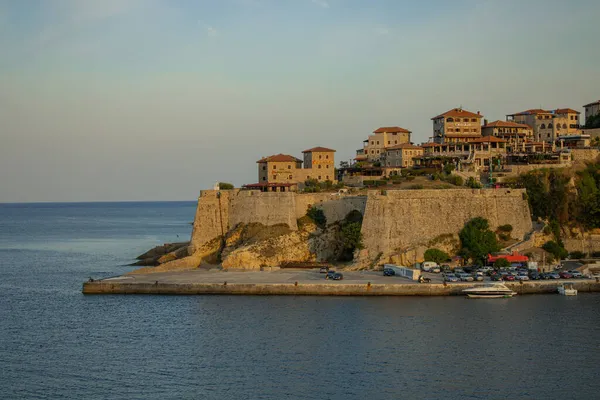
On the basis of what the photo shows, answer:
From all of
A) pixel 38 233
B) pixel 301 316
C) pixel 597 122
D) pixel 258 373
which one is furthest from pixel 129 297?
pixel 38 233

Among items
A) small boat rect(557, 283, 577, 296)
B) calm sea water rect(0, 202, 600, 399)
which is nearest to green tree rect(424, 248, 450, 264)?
calm sea water rect(0, 202, 600, 399)

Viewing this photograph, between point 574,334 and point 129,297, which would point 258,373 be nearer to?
point 574,334

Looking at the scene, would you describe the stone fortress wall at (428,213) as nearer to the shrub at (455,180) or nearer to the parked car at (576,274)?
the parked car at (576,274)

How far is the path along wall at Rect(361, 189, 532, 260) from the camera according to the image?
165 ft

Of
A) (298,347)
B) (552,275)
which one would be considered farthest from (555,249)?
(298,347)

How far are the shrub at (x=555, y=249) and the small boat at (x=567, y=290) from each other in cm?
593

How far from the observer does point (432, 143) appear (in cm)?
6981

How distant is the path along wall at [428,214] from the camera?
5038 centimetres

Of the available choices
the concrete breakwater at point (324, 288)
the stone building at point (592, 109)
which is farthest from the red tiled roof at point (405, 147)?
the concrete breakwater at point (324, 288)

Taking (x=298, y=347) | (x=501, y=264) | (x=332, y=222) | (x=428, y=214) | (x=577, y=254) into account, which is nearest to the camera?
(x=298, y=347)

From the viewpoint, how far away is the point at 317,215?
2189 inches

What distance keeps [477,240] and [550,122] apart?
30082mm

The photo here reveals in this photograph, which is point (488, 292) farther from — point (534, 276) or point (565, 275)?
point (565, 275)

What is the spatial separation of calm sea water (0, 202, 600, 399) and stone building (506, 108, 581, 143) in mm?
35727
